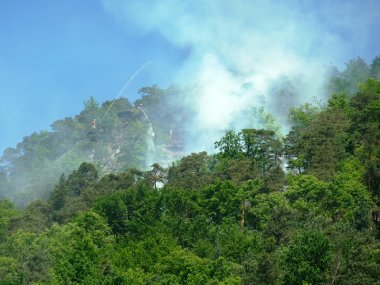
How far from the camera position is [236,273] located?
55.1 meters

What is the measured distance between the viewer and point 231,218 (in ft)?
243

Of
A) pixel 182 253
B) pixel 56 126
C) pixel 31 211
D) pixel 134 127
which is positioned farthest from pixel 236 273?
pixel 56 126

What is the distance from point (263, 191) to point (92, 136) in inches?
3135

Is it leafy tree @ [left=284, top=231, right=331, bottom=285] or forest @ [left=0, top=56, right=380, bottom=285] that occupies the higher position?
forest @ [left=0, top=56, right=380, bottom=285]

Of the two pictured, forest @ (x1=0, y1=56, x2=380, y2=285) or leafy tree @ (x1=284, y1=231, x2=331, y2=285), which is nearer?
leafy tree @ (x1=284, y1=231, x2=331, y2=285)

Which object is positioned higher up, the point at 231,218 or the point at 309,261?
the point at 231,218

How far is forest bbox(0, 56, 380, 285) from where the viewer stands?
52594 mm

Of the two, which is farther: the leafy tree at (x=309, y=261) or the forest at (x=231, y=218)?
the forest at (x=231, y=218)

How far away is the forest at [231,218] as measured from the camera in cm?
5259

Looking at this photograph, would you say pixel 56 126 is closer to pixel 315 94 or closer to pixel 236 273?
pixel 315 94

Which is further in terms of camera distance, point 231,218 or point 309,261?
point 231,218

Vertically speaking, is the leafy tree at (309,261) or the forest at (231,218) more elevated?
the forest at (231,218)

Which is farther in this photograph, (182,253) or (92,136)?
(92,136)

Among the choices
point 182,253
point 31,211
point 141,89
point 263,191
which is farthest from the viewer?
point 141,89
